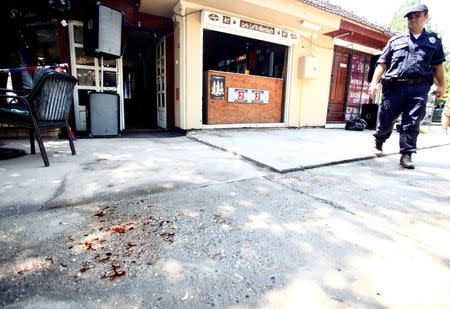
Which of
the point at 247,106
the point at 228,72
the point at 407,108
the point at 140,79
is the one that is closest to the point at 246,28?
the point at 228,72

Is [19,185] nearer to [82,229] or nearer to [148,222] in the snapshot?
[82,229]

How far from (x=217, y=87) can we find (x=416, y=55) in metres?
3.97

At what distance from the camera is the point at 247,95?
654cm

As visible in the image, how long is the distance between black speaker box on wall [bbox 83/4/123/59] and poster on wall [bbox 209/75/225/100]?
210 cm

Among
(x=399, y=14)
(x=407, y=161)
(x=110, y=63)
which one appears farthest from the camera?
(x=399, y=14)

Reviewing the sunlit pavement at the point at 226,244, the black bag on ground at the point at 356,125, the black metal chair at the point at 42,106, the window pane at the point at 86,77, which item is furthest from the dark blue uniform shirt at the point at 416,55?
the window pane at the point at 86,77

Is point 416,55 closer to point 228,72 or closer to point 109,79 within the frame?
point 228,72

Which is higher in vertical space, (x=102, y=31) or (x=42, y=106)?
(x=102, y=31)

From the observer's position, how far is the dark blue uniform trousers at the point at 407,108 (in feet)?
9.76

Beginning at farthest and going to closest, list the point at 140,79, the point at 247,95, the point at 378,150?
1. the point at 140,79
2. the point at 247,95
3. the point at 378,150

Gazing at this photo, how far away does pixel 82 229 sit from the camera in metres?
1.44

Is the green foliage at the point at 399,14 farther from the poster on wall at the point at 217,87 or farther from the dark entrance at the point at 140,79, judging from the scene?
the poster on wall at the point at 217,87

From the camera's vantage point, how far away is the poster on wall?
6.02m

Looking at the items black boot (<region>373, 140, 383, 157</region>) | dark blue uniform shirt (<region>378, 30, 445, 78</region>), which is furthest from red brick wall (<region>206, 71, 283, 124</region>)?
dark blue uniform shirt (<region>378, 30, 445, 78</region>)
